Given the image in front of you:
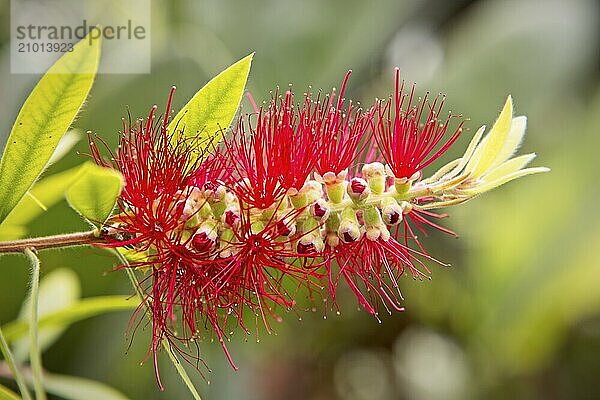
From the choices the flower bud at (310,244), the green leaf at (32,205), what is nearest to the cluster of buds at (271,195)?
the flower bud at (310,244)

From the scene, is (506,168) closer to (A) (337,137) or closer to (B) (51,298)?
(A) (337,137)

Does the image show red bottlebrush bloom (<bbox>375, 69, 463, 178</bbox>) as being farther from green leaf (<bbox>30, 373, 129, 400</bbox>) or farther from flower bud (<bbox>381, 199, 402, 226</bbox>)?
green leaf (<bbox>30, 373, 129, 400</bbox>)

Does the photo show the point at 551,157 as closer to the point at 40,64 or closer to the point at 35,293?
the point at 40,64

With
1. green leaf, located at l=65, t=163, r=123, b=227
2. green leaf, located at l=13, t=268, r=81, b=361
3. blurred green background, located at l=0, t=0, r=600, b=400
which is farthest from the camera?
blurred green background, located at l=0, t=0, r=600, b=400

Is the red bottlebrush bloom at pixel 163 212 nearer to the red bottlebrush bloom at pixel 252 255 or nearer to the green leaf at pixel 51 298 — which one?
the red bottlebrush bloom at pixel 252 255

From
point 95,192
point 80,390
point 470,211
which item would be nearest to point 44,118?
point 95,192

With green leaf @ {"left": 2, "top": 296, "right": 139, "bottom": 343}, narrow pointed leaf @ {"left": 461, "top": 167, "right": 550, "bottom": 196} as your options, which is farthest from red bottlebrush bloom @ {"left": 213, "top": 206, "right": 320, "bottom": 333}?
green leaf @ {"left": 2, "top": 296, "right": 139, "bottom": 343}
